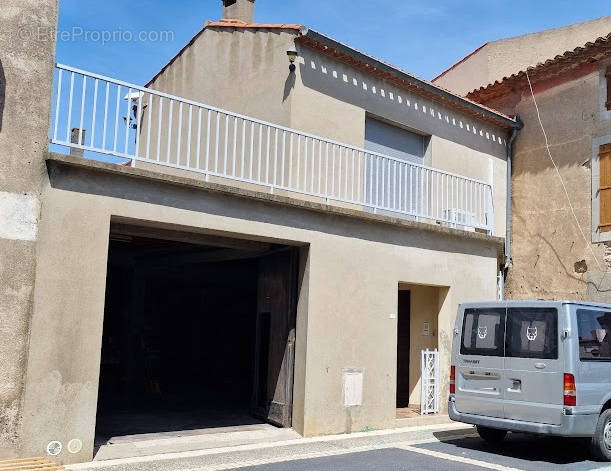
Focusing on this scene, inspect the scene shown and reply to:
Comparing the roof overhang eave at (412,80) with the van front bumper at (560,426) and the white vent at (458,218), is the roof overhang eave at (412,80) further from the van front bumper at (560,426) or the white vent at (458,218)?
the van front bumper at (560,426)

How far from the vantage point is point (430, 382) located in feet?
36.1

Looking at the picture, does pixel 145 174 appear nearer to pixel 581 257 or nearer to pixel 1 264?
pixel 1 264

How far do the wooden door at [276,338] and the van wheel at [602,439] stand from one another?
3925mm

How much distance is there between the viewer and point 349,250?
31.8ft

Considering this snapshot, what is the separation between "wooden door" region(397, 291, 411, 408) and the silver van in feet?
10.9

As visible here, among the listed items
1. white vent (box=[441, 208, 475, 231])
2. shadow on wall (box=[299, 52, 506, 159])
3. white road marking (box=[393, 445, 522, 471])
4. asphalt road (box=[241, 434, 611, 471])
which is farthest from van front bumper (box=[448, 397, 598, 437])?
shadow on wall (box=[299, 52, 506, 159])

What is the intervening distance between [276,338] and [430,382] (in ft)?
9.66

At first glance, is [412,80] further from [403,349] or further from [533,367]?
[533,367]

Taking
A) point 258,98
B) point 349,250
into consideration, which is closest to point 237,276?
point 258,98

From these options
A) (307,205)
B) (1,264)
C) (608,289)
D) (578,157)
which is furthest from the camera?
(578,157)

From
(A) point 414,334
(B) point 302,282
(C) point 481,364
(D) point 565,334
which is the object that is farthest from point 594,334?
(A) point 414,334

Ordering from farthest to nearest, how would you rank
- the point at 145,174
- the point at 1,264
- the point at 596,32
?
the point at 596,32 < the point at 145,174 < the point at 1,264

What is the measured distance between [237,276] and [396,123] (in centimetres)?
499

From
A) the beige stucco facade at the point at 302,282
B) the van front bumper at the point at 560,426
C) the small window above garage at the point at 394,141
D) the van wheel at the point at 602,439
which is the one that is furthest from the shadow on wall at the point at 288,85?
the van wheel at the point at 602,439
